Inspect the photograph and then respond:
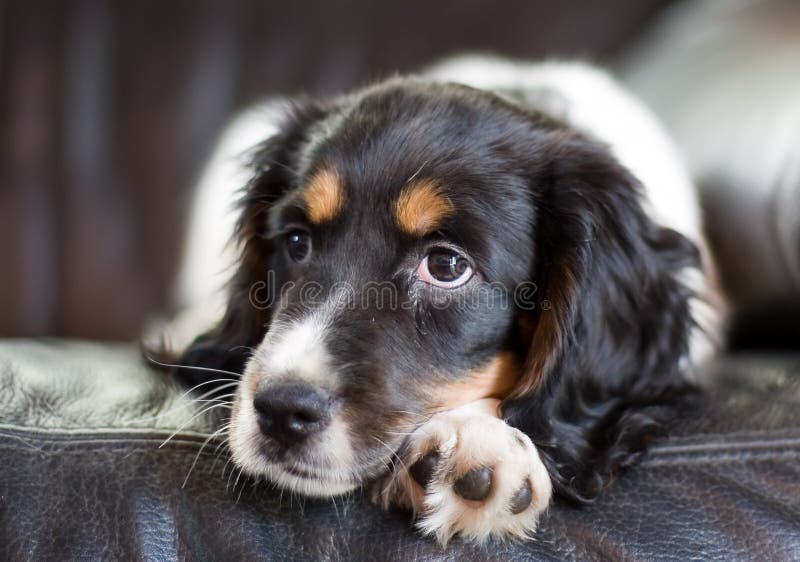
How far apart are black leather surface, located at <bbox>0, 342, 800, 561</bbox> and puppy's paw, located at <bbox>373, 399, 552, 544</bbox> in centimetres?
3

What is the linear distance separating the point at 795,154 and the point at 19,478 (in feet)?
5.27

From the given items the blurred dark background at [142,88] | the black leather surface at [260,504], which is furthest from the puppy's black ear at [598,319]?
the blurred dark background at [142,88]

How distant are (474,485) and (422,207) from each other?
0.50m

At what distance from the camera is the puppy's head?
1.20 metres

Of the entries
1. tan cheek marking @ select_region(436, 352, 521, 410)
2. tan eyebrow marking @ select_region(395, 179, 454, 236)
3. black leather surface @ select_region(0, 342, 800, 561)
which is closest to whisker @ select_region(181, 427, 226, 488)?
black leather surface @ select_region(0, 342, 800, 561)

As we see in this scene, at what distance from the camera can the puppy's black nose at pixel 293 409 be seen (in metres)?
1.16

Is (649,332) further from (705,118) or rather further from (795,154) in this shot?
(705,118)

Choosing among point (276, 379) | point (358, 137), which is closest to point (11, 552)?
point (276, 379)

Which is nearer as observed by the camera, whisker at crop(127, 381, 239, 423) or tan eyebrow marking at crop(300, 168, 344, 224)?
whisker at crop(127, 381, 239, 423)

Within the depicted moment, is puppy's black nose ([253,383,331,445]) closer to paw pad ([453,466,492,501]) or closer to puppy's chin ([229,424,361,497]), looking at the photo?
puppy's chin ([229,424,361,497])

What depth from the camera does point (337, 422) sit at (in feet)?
3.92

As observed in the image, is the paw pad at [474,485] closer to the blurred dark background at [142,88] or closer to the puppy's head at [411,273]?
the puppy's head at [411,273]

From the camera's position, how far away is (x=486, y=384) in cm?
140

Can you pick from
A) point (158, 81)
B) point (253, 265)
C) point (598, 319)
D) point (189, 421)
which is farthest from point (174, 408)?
point (158, 81)
